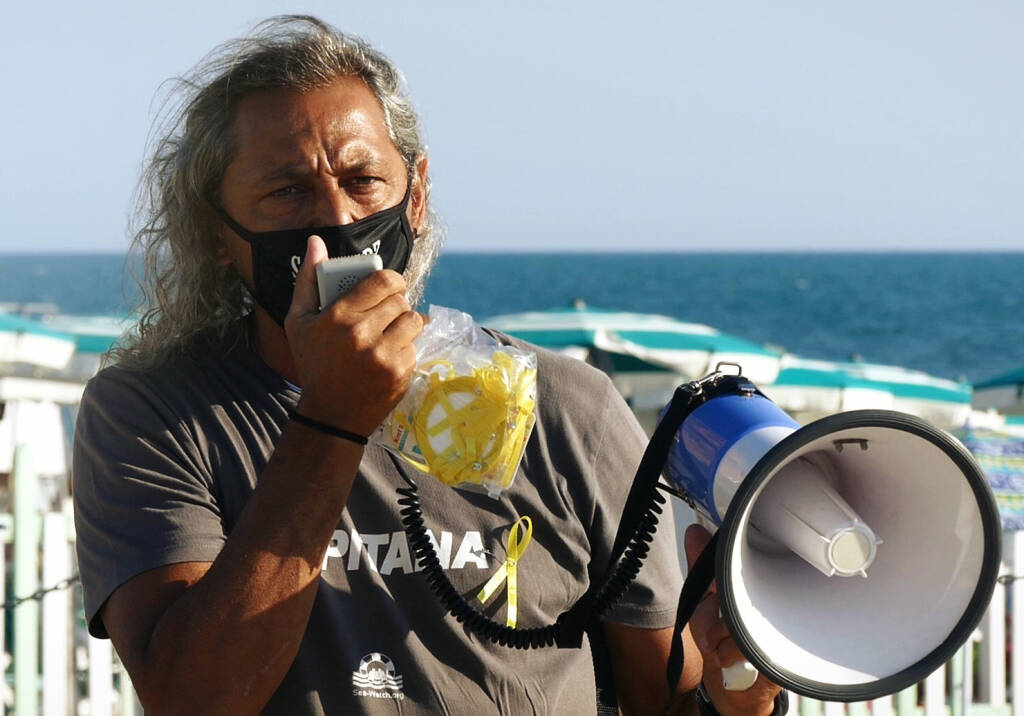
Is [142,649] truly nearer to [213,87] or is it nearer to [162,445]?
[162,445]

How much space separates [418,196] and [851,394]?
795 centimetres

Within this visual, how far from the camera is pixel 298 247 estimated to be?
7.23 ft

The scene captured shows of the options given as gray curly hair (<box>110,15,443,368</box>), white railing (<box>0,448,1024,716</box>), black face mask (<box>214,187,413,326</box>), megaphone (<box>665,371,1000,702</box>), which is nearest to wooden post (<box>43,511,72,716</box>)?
white railing (<box>0,448,1024,716</box>)

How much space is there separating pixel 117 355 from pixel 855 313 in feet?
239

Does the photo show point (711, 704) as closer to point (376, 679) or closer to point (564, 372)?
point (376, 679)

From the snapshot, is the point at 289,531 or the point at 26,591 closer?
the point at 289,531

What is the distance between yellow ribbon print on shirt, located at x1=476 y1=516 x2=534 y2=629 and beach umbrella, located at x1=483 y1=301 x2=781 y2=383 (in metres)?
7.74

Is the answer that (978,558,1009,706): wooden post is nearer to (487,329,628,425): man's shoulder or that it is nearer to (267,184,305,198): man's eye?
(487,329,628,425): man's shoulder

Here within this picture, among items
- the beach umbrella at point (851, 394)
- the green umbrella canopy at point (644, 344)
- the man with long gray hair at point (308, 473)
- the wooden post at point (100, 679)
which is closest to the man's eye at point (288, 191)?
the man with long gray hair at point (308, 473)

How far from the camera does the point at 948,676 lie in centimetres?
615

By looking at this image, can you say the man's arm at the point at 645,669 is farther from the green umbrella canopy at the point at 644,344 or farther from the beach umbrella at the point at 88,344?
the green umbrella canopy at the point at 644,344

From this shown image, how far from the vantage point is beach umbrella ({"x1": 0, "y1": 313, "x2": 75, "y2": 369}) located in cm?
918

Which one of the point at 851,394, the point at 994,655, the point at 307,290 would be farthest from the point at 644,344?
the point at 307,290

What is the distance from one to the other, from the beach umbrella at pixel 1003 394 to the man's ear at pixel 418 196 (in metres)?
11.7
